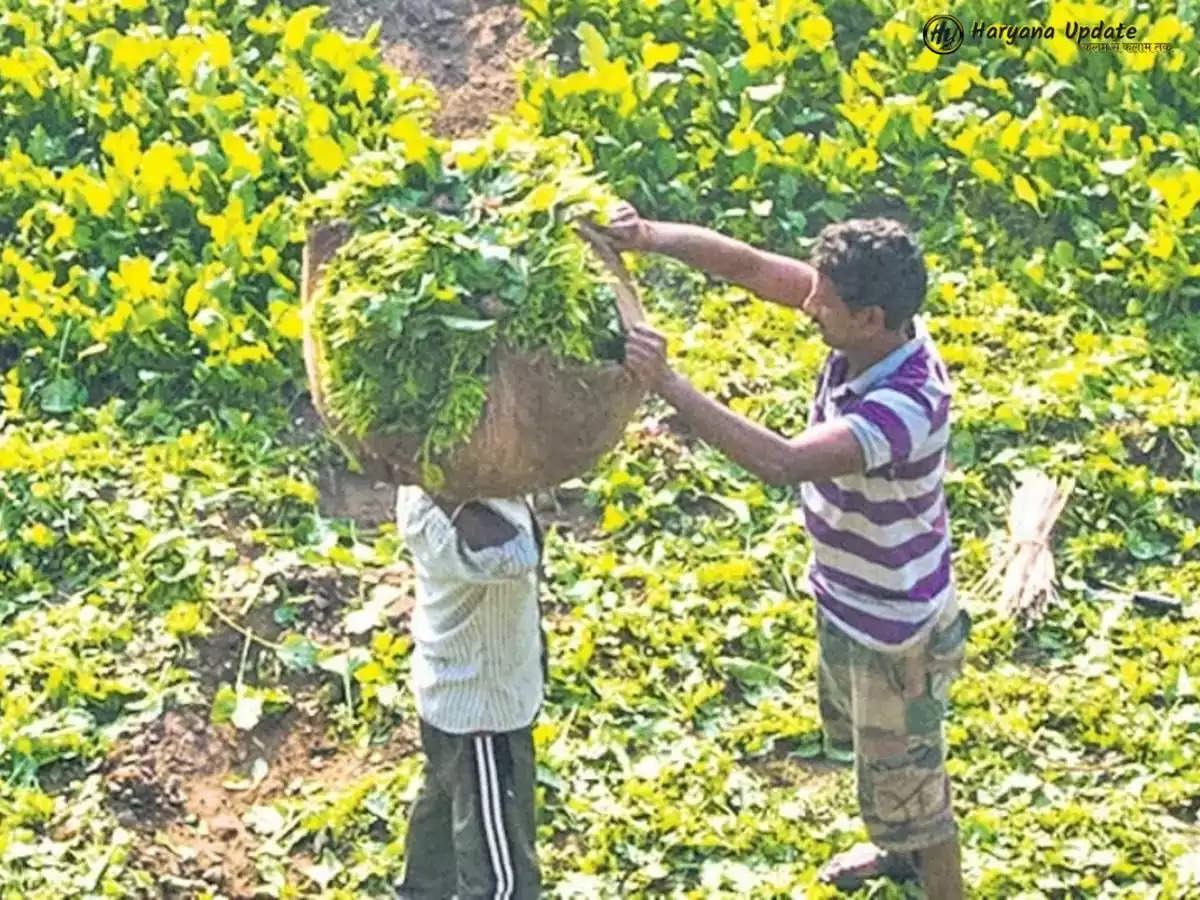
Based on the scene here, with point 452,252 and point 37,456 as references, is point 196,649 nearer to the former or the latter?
point 37,456

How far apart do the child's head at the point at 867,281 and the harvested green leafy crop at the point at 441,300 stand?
0.44 meters

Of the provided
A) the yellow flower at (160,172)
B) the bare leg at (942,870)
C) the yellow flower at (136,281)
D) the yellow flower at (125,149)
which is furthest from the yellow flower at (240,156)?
the bare leg at (942,870)

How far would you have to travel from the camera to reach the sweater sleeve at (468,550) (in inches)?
139

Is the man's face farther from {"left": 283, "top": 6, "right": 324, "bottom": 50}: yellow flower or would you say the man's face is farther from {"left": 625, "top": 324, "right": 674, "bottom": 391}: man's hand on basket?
{"left": 283, "top": 6, "right": 324, "bottom": 50}: yellow flower

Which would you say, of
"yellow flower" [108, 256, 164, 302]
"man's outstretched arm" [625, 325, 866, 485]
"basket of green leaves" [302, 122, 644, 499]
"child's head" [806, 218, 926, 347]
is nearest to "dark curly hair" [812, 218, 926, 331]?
"child's head" [806, 218, 926, 347]

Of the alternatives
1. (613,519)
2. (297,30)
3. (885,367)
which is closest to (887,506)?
(885,367)

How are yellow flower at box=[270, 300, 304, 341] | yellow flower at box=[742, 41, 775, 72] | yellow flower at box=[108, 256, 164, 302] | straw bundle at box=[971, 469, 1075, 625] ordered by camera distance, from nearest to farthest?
straw bundle at box=[971, 469, 1075, 625]
yellow flower at box=[270, 300, 304, 341]
yellow flower at box=[108, 256, 164, 302]
yellow flower at box=[742, 41, 775, 72]

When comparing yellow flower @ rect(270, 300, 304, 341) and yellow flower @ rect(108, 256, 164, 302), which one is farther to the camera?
yellow flower @ rect(108, 256, 164, 302)

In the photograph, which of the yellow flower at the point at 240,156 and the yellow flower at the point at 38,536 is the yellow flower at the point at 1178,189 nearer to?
the yellow flower at the point at 240,156

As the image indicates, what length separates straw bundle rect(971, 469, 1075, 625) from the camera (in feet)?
16.7

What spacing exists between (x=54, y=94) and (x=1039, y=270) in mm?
3037

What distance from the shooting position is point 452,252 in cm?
349

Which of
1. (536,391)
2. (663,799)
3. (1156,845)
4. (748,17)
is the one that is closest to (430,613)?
(536,391)

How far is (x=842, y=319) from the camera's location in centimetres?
378
